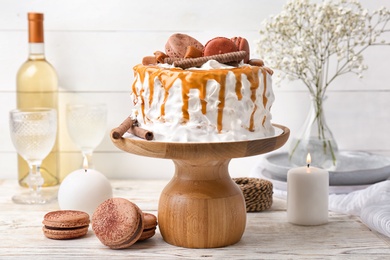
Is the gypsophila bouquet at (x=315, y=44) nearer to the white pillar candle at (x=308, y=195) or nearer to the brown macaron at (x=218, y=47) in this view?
the white pillar candle at (x=308, y=195)

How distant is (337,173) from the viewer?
5.37 ft

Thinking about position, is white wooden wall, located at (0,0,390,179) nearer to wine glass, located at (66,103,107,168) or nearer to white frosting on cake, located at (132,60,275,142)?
wine glass, located at (66,103,107,168)

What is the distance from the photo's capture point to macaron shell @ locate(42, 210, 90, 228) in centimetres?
131

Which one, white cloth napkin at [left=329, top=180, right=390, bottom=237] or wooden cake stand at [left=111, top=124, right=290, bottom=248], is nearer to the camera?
wooden cake stand at [left=111, top=124, right=290, bottom=248]

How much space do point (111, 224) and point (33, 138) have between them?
46 centimetres

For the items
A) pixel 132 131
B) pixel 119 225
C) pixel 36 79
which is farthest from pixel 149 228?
pixel 36 79

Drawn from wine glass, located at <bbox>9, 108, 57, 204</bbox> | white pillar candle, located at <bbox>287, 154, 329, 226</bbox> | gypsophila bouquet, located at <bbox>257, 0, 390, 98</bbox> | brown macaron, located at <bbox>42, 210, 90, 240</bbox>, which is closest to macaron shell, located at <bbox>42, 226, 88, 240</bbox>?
brown macaron, located at <bbox>42, 210, 90, 240</bbox>

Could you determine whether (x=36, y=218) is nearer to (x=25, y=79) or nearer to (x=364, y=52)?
(x=25, y=79)

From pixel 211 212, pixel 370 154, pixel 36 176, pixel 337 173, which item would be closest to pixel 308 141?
pixel 337 173

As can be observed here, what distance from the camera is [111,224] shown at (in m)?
1.25

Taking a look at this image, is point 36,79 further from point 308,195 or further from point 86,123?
point 308,195

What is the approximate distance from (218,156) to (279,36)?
0.64m

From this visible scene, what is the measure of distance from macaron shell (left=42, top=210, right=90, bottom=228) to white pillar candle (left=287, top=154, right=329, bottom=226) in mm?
416

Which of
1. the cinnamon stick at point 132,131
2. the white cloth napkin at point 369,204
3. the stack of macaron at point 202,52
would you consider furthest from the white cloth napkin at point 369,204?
the cinnamon stick at point 132,131
